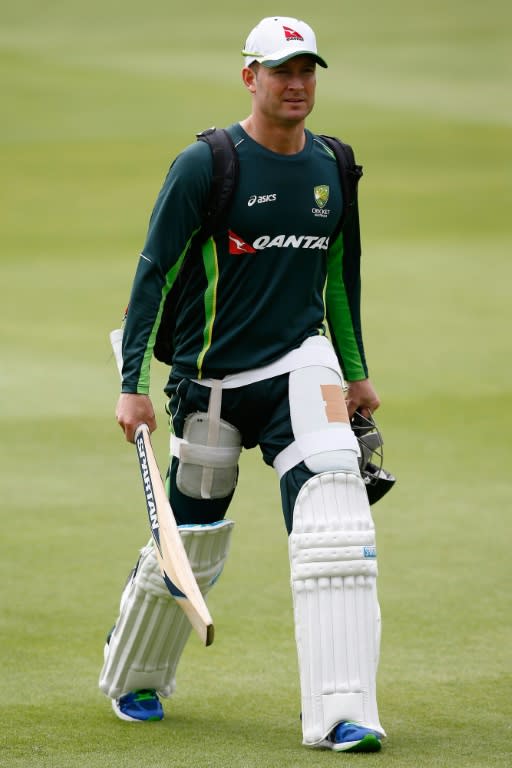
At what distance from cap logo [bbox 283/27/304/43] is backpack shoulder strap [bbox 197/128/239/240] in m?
0.33

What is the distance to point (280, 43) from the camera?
4.39 m

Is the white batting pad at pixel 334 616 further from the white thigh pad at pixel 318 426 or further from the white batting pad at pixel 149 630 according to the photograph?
the white batting pad at pixel 149 630

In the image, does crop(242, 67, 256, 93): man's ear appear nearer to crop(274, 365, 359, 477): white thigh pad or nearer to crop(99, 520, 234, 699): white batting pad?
crop(274, 365, 359, 477): white thigh pad

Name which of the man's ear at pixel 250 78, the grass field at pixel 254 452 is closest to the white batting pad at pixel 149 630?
the grass field at pixel 254 452

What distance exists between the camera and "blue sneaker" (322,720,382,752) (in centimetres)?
408

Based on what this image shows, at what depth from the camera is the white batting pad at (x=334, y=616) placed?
163 inches

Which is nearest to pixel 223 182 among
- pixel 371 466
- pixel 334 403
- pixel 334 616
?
pixel 334 403

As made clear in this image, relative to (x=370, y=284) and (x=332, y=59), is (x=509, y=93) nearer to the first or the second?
(x=332, y=59)

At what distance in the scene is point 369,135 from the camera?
20594 millimetres

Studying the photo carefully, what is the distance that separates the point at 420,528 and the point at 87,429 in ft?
9.60

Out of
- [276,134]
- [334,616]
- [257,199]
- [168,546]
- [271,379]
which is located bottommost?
[334,616]

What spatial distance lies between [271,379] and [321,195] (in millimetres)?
555

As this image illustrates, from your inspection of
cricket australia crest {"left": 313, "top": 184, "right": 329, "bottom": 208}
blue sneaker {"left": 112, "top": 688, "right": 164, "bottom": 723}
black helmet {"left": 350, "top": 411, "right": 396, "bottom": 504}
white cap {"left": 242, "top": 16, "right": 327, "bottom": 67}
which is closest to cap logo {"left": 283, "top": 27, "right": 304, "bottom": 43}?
white cap {"left": 242, "top": 16, "right": 327, "bottom": 67}

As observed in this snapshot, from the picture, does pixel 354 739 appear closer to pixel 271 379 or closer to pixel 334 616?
pixel 334 616
